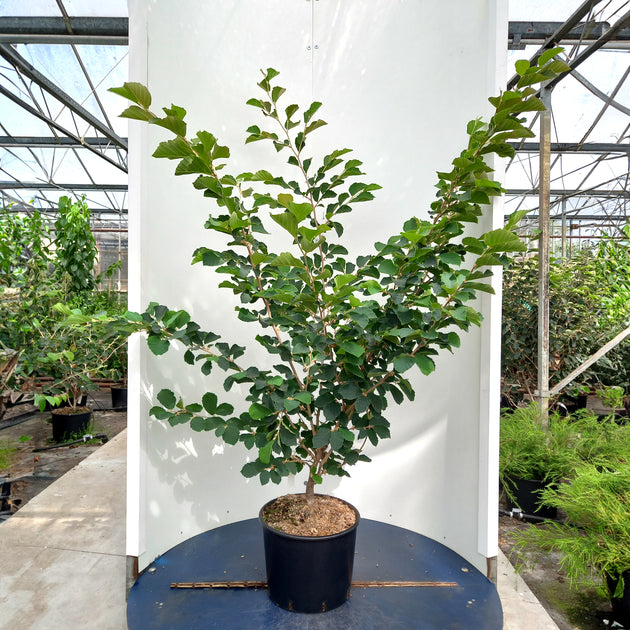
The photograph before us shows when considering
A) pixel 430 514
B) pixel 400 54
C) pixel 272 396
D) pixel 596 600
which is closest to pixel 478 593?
pixel 430 514

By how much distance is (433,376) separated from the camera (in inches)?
70.7

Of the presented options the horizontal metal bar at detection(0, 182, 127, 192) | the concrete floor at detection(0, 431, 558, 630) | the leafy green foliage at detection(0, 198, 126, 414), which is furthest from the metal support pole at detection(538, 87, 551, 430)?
the horizontal metal bar at detection(0, 182, 127, 192)

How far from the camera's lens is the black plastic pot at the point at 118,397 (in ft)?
16.2

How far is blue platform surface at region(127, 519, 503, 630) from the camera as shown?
1216 mm

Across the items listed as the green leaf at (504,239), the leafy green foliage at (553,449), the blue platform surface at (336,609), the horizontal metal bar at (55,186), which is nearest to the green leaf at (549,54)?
the green leaf at (504,239)

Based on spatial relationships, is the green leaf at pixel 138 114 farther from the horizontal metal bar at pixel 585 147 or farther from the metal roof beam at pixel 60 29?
the horizontal metal bar at pixel 585 147

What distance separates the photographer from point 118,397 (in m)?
5.02

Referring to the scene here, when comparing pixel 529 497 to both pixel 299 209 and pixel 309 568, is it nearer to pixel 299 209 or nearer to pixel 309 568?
pixel 309 568

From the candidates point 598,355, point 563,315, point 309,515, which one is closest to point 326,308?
point 309,515

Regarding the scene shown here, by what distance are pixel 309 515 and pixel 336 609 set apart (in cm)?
24

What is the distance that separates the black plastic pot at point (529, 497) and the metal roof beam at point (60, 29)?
12.8 feet

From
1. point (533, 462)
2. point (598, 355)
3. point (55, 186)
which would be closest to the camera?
point (533, 462)

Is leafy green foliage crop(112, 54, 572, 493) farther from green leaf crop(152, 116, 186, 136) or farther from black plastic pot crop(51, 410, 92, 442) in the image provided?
black plastic pot crop(51, 410, 92, 442)

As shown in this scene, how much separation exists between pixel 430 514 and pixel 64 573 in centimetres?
141
